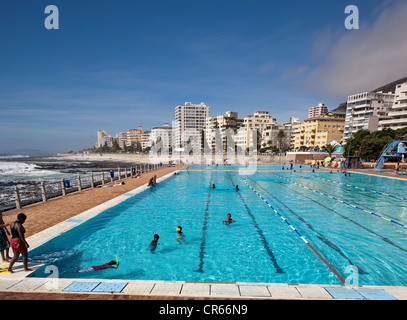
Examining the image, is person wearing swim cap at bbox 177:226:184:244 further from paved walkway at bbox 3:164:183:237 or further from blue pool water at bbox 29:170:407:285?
paved walkway at bbox 3:164:183:237

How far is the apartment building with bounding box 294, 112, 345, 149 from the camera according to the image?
290ft

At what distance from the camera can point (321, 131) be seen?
9162 centimetres

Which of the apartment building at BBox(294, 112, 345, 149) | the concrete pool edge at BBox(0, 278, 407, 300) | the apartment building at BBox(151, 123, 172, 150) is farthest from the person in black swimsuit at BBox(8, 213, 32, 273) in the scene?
the apartment building at BBox(151, 123, 172, 150)

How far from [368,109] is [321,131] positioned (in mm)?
18239

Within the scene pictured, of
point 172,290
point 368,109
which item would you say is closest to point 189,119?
point 368,109

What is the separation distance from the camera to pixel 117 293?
190 inches

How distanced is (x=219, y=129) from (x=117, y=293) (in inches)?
4328

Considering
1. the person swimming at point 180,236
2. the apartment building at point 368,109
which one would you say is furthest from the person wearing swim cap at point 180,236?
the apartment building at point 368,109

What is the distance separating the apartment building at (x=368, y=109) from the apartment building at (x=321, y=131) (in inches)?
331

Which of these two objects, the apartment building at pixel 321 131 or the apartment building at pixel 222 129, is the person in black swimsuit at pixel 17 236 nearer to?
the apartment building at pixel 321 131

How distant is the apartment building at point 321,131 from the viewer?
88369 millimetres

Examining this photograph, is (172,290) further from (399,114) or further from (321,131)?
(321,131)

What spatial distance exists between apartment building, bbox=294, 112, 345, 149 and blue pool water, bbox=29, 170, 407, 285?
265 feet

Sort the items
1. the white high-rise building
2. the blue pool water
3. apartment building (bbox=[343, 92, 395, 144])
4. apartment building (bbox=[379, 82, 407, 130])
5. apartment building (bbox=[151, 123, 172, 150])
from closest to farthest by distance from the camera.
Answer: the blue pool water → apartment building (bbox=[379, 82, 407, 130]) → apartment building (bbox=[343, 92, 395, 144]) → the white high-rise building → apartment building (bbox=[151, 123, 172, 150])
